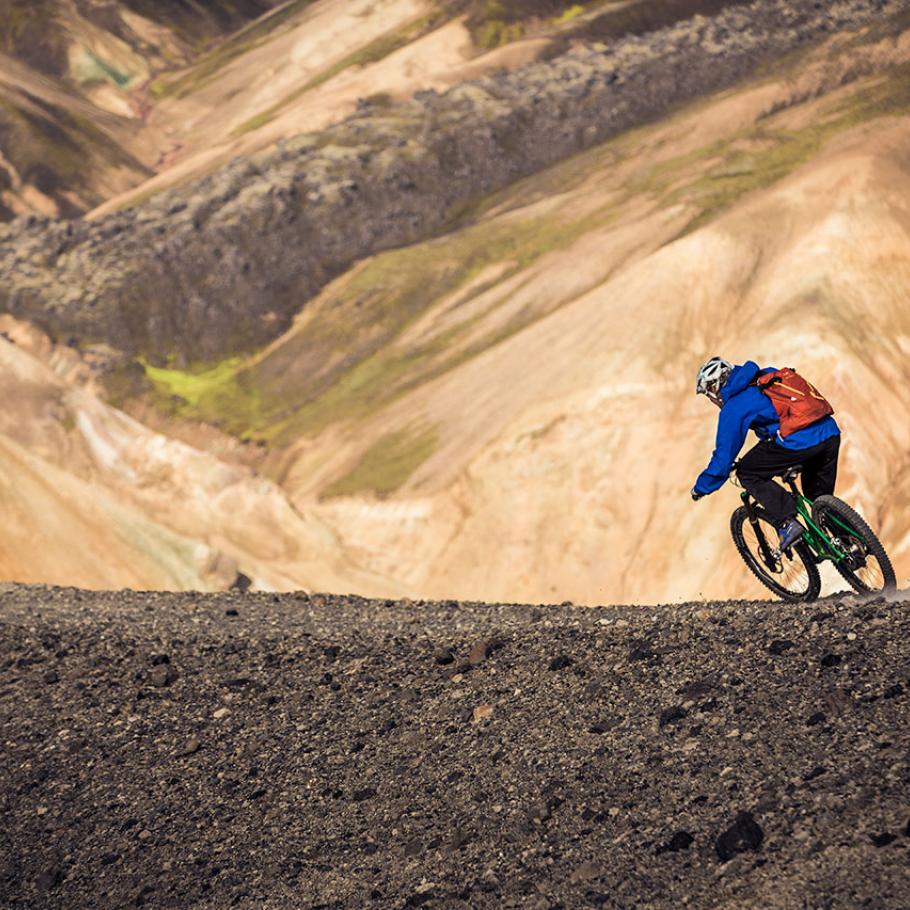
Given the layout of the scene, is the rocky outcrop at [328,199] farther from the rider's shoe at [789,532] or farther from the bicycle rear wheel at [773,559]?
the rider's shoe at [789,532]

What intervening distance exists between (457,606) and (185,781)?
15.8 feet

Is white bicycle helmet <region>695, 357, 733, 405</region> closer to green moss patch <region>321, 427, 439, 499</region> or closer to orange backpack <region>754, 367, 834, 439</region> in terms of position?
orange backpack <region>754, 367, 834, 439</region>

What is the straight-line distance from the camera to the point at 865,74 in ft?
285

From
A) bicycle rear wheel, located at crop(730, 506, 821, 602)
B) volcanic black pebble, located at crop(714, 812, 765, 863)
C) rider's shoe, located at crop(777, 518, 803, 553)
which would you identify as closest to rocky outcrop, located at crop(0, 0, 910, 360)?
bicycle rear wheel, located at crop(730, 506, 821, 602)

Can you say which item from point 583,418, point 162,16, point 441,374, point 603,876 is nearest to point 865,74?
point 441,374

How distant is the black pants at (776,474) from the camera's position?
10102mm

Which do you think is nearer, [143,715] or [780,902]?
[780,902]

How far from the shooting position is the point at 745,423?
988cm

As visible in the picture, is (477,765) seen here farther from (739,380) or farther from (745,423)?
(739,380)

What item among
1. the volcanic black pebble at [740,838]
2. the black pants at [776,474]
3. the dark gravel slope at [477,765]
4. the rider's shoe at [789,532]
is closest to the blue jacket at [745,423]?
the black pants at [776,474]

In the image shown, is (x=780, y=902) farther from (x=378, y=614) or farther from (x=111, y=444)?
(x=111, y=444)

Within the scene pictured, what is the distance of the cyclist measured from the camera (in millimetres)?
9852

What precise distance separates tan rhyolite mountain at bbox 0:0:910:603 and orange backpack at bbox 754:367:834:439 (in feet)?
81.0

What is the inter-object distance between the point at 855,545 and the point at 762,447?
3.60ft
